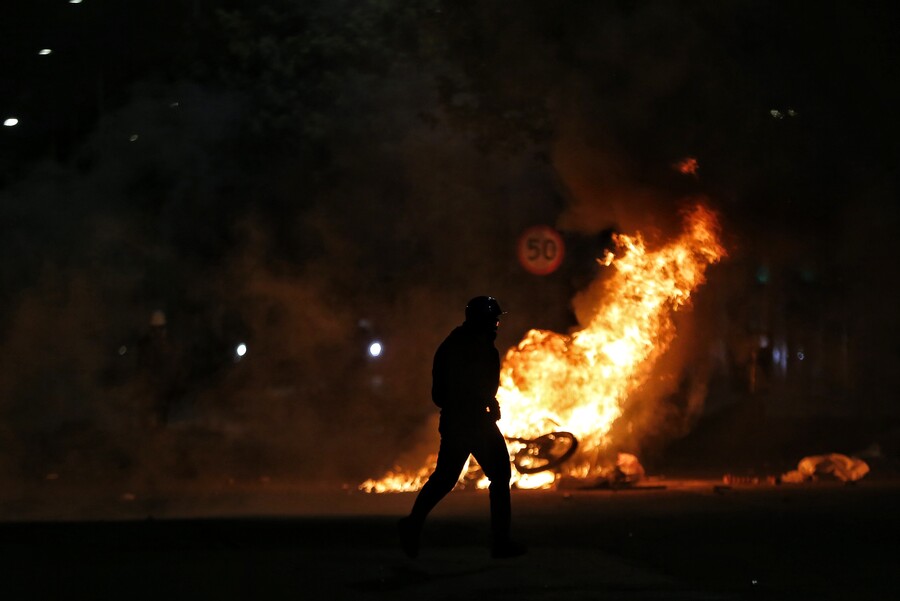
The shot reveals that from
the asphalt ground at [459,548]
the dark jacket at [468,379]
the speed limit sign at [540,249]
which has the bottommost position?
the asphalt ground at [459,548]

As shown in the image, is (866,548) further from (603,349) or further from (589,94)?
(589,94)

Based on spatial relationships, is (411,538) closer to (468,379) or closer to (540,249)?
(468,379)

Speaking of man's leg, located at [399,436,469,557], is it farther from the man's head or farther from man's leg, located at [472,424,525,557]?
the man's head

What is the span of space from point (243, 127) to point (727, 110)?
313 inches

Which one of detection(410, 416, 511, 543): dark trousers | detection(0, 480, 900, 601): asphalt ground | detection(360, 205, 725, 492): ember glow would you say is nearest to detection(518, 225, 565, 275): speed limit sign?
detection(360, 205, 725, 492): ember glow

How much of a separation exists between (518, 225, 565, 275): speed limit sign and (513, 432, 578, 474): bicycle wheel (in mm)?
8866

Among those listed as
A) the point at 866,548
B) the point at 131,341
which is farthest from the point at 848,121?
the point at 131,341

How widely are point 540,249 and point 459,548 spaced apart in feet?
45.3

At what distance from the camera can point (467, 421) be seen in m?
8.54

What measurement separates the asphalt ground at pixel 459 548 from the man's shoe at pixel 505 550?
5 centimetres

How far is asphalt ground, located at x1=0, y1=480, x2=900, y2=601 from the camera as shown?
7.37 m

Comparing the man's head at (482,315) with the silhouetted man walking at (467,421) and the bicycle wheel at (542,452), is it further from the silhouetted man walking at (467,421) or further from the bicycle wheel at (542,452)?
the bicycle wheel at (542,452)

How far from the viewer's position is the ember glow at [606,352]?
1406cm

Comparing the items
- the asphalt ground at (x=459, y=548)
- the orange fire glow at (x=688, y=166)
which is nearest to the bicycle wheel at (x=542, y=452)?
the asphalt ground at (x=459, y=548)
